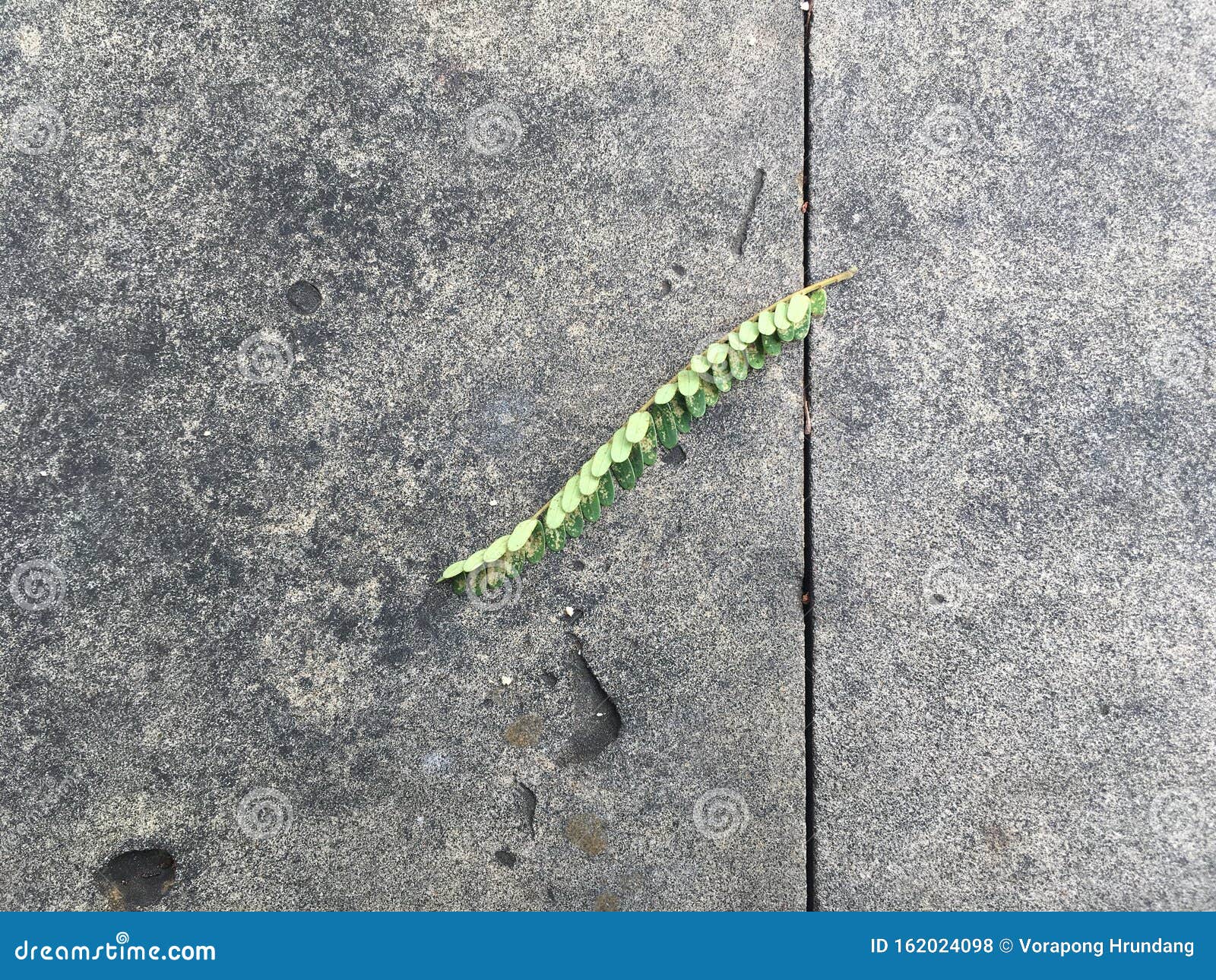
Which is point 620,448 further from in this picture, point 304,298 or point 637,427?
point 304,298

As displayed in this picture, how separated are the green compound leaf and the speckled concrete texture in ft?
0.47

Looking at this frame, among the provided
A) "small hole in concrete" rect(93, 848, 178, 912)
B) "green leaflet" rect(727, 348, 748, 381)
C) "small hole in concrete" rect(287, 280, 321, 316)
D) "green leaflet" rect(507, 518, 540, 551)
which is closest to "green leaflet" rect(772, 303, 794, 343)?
"green leaflet" rect(727, 348, 748, 381)

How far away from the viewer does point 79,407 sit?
2463 millimetres

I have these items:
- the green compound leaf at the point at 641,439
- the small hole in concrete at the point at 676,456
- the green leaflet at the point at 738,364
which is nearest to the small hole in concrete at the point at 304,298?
the green compound leaf at the point at 641,439

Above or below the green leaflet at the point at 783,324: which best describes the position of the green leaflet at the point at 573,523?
below

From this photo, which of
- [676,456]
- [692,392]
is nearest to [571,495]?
[676,456]

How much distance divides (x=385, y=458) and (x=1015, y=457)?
1.74 m

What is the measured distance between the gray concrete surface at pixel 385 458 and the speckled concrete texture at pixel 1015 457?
0.57ft

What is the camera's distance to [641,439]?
2479 millimetres

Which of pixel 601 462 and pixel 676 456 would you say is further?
pixel 676 456

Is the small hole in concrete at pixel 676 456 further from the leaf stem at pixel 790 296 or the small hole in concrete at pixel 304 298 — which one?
the small hole in concrete at pixel 304 298

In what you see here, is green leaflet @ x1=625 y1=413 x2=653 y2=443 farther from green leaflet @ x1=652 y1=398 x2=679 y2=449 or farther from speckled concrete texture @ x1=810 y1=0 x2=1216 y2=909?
speckled concrete texture @ x1=810 y1=0 x2=1216 y2=909

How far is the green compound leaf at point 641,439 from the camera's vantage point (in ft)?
8.04

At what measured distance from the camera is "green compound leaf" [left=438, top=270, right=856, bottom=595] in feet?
8.04
